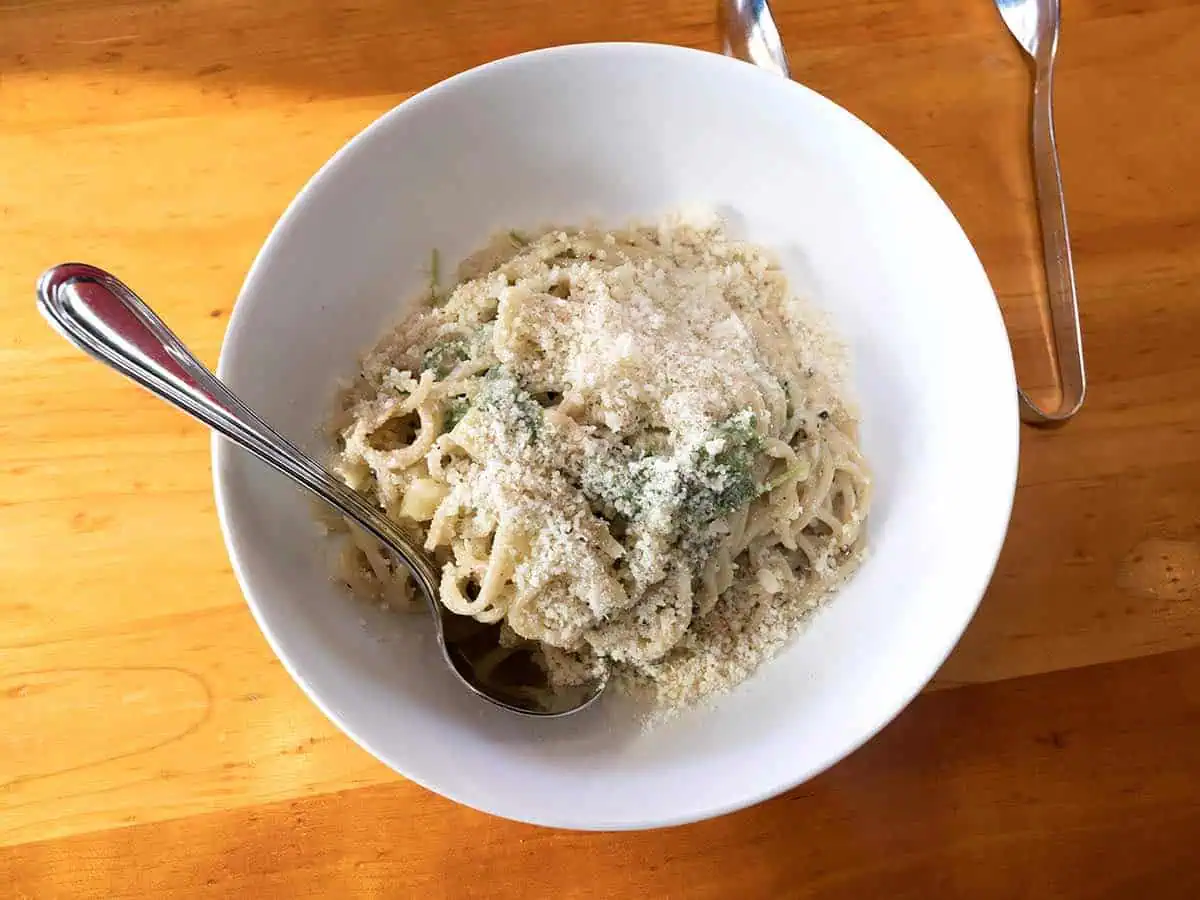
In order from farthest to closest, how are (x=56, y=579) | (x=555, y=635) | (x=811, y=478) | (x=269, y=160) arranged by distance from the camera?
(x=269, y=160) → (x=56, y=579) → (x=811, y=478) → (x=555, y=635)

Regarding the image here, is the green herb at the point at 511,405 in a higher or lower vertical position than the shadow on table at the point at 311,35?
lower

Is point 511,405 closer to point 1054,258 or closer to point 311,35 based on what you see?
point 311,35

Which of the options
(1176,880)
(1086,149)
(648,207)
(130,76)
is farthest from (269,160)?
(1176,880)

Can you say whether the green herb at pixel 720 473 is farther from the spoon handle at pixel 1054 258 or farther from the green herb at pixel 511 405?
the spoon handle at pixel 1054 258

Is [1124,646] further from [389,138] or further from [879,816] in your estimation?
[389,138]

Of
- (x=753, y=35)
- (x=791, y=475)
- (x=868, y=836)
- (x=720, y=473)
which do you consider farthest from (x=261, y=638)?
(x=753, y=35)

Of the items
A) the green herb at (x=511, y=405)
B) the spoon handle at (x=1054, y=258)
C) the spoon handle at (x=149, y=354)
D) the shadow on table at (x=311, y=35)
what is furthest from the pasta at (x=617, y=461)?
the shadow on table at (x=311, y=35)
